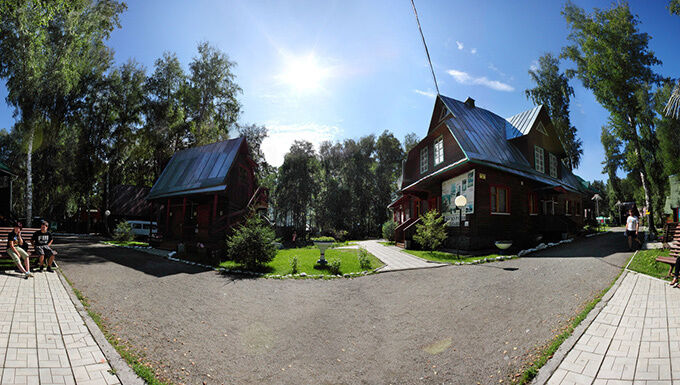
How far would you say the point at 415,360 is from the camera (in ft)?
13.6

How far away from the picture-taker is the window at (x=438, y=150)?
17.4 meters

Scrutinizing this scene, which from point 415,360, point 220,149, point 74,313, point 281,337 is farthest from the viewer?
point 220,149

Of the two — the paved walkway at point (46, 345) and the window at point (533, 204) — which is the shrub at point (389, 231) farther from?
the paved walkway at point (46, 345)

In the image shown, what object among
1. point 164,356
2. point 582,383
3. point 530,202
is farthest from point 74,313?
point 530,202

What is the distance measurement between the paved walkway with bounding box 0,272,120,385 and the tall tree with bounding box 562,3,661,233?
21.3m

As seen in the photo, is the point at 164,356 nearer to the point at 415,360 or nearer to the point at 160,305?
the point at 160,305

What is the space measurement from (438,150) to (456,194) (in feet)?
12.0

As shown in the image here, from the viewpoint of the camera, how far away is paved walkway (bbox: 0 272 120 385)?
3332 mm

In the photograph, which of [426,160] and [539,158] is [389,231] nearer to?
[426,160]

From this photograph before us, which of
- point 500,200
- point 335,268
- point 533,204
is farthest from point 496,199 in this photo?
point 335,268

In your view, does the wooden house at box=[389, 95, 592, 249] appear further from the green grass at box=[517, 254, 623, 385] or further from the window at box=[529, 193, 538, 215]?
the green grass at box=[517, 254, 623, 385]

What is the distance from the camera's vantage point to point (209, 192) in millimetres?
15555

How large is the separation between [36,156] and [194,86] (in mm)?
18936

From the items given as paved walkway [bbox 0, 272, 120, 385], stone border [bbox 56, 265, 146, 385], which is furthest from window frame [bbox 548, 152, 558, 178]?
paved walkway [bbox 0, 272, 120, 385]
